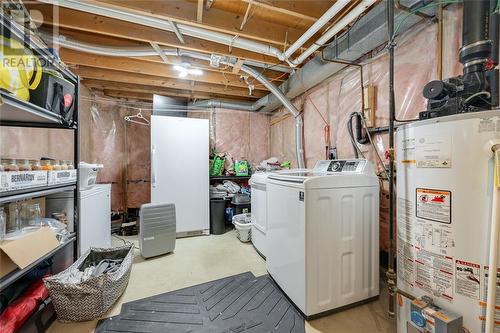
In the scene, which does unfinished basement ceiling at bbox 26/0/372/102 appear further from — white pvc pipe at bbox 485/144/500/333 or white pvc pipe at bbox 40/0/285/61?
white pvc pipe at bbox 485/144/500/333

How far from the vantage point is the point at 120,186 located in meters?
4.03

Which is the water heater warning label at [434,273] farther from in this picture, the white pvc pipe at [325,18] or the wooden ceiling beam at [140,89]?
the wooden ceiling beam at [140,89]

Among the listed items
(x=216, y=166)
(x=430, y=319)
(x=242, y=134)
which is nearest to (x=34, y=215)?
(x=216, y=166)

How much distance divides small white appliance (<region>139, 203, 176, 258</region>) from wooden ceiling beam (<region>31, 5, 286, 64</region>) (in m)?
1.92

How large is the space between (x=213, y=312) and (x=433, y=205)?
5.54ft

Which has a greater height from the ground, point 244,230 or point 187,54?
point 187,54

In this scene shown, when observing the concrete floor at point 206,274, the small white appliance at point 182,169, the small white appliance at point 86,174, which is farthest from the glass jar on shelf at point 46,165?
the small white appliance at point 182,169

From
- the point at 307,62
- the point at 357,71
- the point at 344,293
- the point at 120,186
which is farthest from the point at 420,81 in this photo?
the point at 120,186

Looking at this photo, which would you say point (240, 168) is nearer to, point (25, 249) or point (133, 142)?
point (133, 142)

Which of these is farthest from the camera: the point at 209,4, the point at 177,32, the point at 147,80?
the point at 147,80

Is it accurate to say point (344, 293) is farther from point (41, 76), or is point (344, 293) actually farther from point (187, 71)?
point (187, 71)

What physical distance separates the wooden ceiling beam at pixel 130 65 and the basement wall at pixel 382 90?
140 centimetres

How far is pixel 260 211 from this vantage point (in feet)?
8.60

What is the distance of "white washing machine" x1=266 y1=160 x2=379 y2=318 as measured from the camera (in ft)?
5.00
